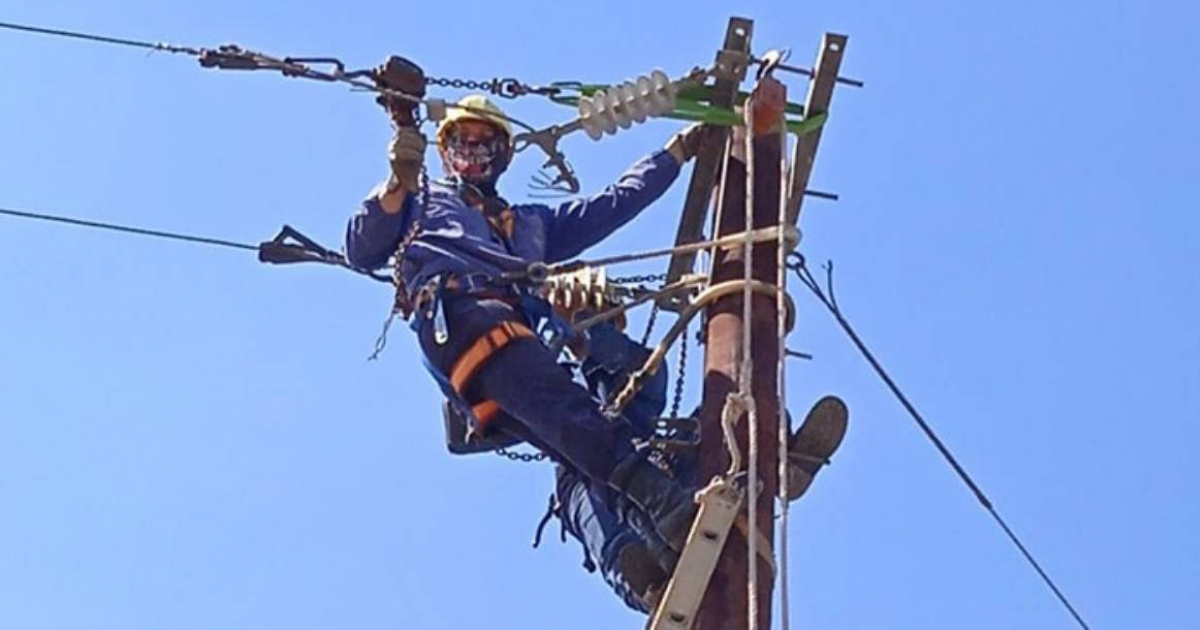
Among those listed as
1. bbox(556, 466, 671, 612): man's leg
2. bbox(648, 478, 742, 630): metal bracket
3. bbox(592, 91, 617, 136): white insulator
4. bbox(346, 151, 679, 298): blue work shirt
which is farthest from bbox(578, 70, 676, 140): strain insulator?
bbox(648, 478, 742, 630): metal bracket

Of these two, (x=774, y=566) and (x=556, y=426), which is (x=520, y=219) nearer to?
(x=556, y=426)

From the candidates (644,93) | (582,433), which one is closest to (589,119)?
(644,93)

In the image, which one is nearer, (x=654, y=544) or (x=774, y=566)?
(x=774, y=566)

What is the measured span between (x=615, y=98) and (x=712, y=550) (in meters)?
1.34

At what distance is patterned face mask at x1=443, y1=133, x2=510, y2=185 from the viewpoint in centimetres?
562

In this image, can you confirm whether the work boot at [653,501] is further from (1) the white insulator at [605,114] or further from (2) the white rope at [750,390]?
(1) the white insulator at [605,114]

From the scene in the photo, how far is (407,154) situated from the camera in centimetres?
480

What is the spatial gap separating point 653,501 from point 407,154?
96cm

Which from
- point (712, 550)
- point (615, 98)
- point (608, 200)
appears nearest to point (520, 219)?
point (608, 200)

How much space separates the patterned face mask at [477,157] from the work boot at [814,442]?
1430 mm

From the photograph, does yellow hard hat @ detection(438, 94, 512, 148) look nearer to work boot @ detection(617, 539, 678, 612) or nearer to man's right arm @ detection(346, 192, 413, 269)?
man's right arm @ detection(346, 192, 413, 269)

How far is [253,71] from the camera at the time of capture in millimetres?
5121

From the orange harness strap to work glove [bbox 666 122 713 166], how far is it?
2.81ft

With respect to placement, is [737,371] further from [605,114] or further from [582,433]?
[605,114]
